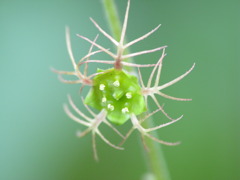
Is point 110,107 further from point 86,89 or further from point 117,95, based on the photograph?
point 86,89

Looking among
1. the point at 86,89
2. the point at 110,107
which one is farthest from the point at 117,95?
the point at 86,89

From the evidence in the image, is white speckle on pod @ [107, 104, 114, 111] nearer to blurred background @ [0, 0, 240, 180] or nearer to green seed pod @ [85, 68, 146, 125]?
green seed pod @ [85, 68, 146, 125]

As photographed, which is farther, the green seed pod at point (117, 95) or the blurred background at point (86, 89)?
the blurred background at point (86, 89)

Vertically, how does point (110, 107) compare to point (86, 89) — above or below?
below

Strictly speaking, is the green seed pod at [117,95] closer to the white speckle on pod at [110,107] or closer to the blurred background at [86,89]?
the white speckle on pod at [110,107]

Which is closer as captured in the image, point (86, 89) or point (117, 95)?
point (117, 95)

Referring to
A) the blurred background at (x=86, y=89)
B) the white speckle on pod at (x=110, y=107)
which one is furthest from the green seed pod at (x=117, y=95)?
the blurred background at (x=86, y=89)

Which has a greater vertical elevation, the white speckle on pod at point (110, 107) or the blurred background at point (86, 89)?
the blurred background at point (86, 89)
